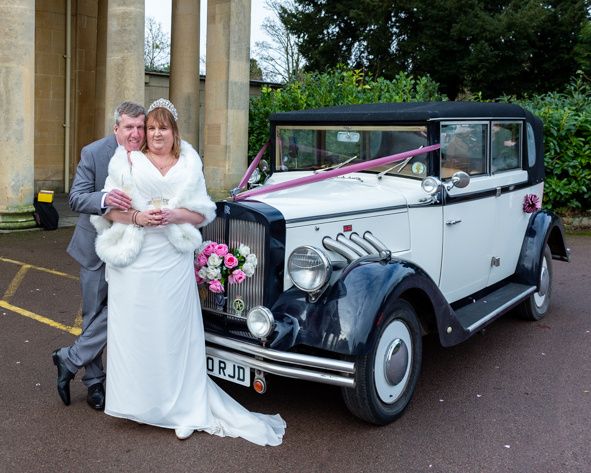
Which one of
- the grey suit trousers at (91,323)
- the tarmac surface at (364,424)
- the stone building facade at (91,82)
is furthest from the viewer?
the stone building facade at (91,82)

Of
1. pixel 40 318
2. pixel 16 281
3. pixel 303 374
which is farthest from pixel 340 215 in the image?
pixel 16 281

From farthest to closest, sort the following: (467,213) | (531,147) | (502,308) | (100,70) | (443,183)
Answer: (100,70), (531,147), (502,308), (467,213), (443,183)

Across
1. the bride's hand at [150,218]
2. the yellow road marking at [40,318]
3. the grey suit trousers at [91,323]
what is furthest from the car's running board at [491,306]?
the yellow road marking at [40,318]

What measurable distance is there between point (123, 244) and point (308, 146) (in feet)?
7.39

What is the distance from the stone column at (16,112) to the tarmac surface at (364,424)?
17.0ft

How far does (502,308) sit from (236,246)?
241 centimetres

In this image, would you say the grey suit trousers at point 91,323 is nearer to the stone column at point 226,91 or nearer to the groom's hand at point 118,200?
the groom's hand at point 118,200

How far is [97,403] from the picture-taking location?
14.5 feet

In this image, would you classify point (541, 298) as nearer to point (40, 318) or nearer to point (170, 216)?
point (170, 216)

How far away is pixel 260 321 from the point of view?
3980 millimetres

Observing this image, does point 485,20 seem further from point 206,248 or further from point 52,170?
point 206,248

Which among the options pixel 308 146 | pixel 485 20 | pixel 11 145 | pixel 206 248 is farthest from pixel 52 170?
pixel 485 20

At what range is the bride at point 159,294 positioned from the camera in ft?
13.1

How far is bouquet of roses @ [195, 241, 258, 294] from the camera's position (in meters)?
4.26
